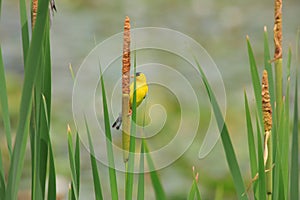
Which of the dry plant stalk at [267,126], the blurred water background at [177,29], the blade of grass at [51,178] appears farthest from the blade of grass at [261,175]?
the blurred water background at [177,29]

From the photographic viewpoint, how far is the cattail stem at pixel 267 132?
1.48ft

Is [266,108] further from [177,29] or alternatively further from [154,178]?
[177,29]

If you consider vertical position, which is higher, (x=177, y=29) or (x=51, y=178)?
(x=177, y=29)

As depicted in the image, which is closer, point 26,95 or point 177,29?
point 26,95

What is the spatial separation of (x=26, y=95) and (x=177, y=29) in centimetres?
245

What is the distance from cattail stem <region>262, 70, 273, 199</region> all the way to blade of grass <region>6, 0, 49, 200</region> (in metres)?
0.15

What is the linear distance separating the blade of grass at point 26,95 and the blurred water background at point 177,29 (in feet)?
4.61

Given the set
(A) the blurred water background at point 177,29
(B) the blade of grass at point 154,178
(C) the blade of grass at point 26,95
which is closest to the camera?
(C) the blade of grass at point 26,95

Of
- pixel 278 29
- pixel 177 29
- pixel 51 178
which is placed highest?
pixel 177 29

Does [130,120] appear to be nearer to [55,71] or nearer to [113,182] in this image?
[113,182]

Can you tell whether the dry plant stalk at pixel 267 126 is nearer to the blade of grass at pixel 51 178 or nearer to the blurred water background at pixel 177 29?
the blade of grass at pixel 51 178

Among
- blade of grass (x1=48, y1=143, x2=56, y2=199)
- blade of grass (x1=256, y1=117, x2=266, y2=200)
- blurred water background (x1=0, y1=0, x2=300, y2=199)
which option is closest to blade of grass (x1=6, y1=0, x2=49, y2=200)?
blade of grass (x1=48, y1=143, x2=56, y2=199)

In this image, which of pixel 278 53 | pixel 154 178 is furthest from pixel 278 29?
pixel 154 178

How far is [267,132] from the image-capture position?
462mm
